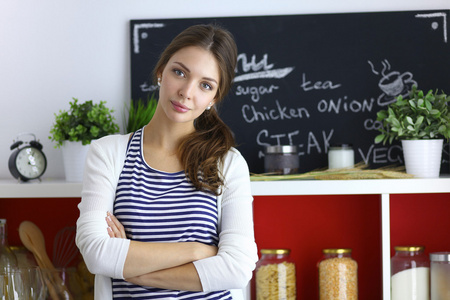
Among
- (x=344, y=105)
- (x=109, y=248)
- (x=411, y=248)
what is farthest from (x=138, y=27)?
(x=411, y=248)

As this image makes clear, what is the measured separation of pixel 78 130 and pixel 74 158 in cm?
10

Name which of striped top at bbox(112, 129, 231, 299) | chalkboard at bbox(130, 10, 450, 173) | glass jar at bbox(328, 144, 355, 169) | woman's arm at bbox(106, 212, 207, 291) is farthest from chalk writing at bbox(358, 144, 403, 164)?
woman's arm at bbox(106, 212, 207, 291)

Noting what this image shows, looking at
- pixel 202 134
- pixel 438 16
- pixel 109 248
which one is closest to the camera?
pixel 109 248

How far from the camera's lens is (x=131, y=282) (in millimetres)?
1259

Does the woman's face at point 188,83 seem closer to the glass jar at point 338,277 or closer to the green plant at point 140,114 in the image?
the green plant at point 140,114

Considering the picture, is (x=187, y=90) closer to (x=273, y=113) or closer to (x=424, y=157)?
(x=273, y=113)

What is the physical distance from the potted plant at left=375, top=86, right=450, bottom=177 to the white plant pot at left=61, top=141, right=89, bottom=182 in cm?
95

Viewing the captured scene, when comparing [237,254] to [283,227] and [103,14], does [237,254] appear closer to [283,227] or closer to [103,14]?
[283,227]

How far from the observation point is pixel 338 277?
70.8 inches

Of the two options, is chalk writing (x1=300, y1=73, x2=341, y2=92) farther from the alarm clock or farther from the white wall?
the alarm clock

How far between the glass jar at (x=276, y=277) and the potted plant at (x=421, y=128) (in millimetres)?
483

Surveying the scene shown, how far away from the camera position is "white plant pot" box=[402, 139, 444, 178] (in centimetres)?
176

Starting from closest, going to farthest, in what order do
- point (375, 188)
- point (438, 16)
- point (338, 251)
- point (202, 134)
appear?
point (202, 134) < point (375, 188) < point (338, 251) < point (438, 16)

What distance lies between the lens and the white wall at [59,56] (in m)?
2.01
